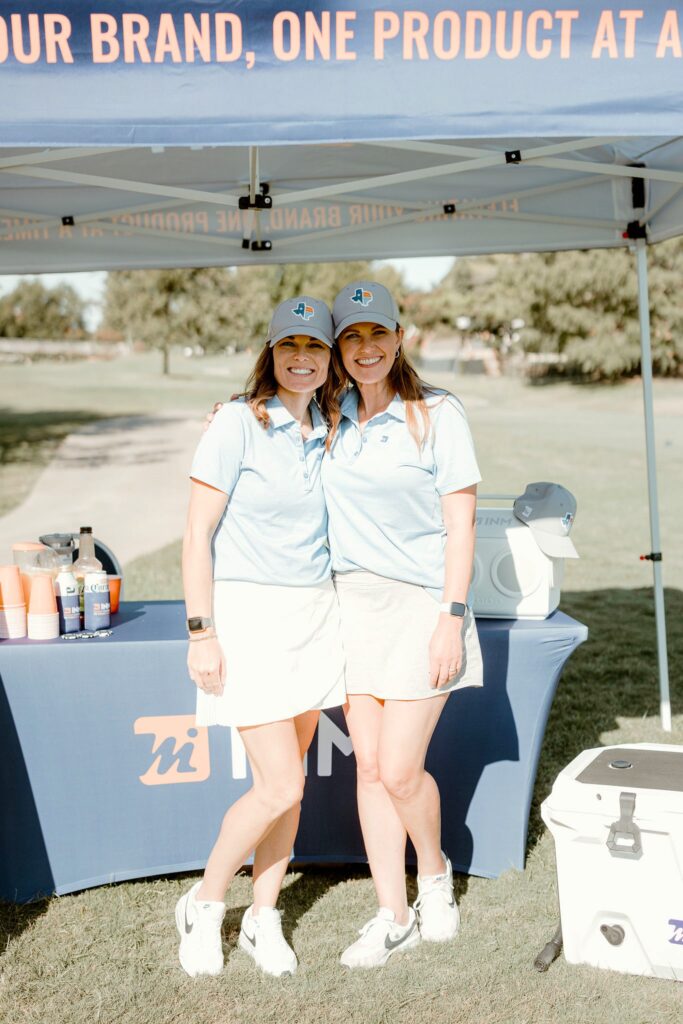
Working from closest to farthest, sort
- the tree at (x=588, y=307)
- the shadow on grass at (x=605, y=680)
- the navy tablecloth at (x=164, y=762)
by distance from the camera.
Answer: the navy tablecloth at (x=164, y=762) → the shadow on grass at (x=605, y=680) → the tree at (x=588, y=307)

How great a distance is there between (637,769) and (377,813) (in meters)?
0.69

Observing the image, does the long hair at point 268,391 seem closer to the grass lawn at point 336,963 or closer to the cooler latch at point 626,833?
the cooler latch at point 626,833

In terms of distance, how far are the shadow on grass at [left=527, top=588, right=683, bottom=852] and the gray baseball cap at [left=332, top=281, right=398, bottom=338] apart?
1865 mm

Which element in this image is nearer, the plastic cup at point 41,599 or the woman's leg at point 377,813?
the woman's leg at point 377,813

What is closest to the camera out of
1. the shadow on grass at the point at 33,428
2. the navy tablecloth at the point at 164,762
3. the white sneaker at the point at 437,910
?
the white sneaker at the point at 437,910

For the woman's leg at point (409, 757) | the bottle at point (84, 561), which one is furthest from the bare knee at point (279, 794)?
the bottle at point (84, 561)

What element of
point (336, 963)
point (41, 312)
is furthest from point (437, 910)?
point (41, 312)

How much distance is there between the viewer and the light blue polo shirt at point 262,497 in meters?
2.35

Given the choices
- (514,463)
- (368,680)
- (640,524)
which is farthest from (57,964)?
(514,463)

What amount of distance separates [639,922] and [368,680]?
90cm

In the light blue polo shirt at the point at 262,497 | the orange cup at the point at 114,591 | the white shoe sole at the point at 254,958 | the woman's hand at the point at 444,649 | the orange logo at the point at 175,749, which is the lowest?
the white shoe sole at the point at 254,958

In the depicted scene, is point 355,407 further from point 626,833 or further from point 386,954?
point 386,954

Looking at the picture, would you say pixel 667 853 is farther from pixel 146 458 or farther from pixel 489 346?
pixel 489 346

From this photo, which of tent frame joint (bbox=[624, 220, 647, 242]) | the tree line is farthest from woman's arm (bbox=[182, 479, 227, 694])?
the tree line
